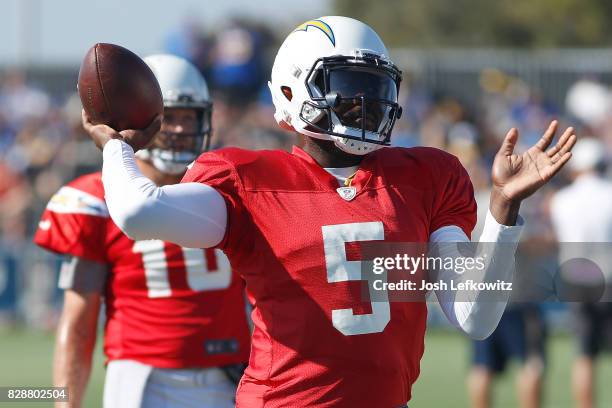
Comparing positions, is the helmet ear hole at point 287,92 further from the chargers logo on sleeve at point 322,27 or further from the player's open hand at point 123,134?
the player's open hand at point 123,134

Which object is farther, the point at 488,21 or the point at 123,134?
the point at 488,21

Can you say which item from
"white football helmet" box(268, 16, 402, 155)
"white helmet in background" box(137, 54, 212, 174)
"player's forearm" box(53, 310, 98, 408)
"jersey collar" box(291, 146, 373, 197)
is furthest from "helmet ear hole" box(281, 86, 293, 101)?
"player's forearm" box(53, 310, 98, 408)

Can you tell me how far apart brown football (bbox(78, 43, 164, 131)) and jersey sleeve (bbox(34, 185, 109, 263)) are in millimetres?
896

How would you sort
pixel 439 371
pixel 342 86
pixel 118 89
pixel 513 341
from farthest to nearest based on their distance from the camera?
pixel 439 371 → pixel 513 341 → pixel 118 89 → pixel 342 86

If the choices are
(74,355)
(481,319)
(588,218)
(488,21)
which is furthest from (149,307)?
(488,21)

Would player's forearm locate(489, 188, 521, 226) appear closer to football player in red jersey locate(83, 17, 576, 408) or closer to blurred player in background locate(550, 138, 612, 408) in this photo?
football player in red jersey locate(83, 17, 576, 408)

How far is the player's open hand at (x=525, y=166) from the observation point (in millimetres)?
3139

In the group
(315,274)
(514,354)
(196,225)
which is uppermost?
(196,225)

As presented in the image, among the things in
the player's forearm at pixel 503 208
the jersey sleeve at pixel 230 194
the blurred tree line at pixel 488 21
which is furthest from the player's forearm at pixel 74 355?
the blurred tree line at pixel 488 21

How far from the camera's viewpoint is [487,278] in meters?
3.23

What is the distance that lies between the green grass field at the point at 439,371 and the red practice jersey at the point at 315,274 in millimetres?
5283

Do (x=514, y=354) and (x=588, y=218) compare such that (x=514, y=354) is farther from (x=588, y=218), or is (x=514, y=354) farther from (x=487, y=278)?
(x=487, y=278)

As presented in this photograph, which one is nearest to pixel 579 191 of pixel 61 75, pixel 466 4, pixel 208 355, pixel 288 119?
pixel 208 355

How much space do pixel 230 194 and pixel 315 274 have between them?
322mm
